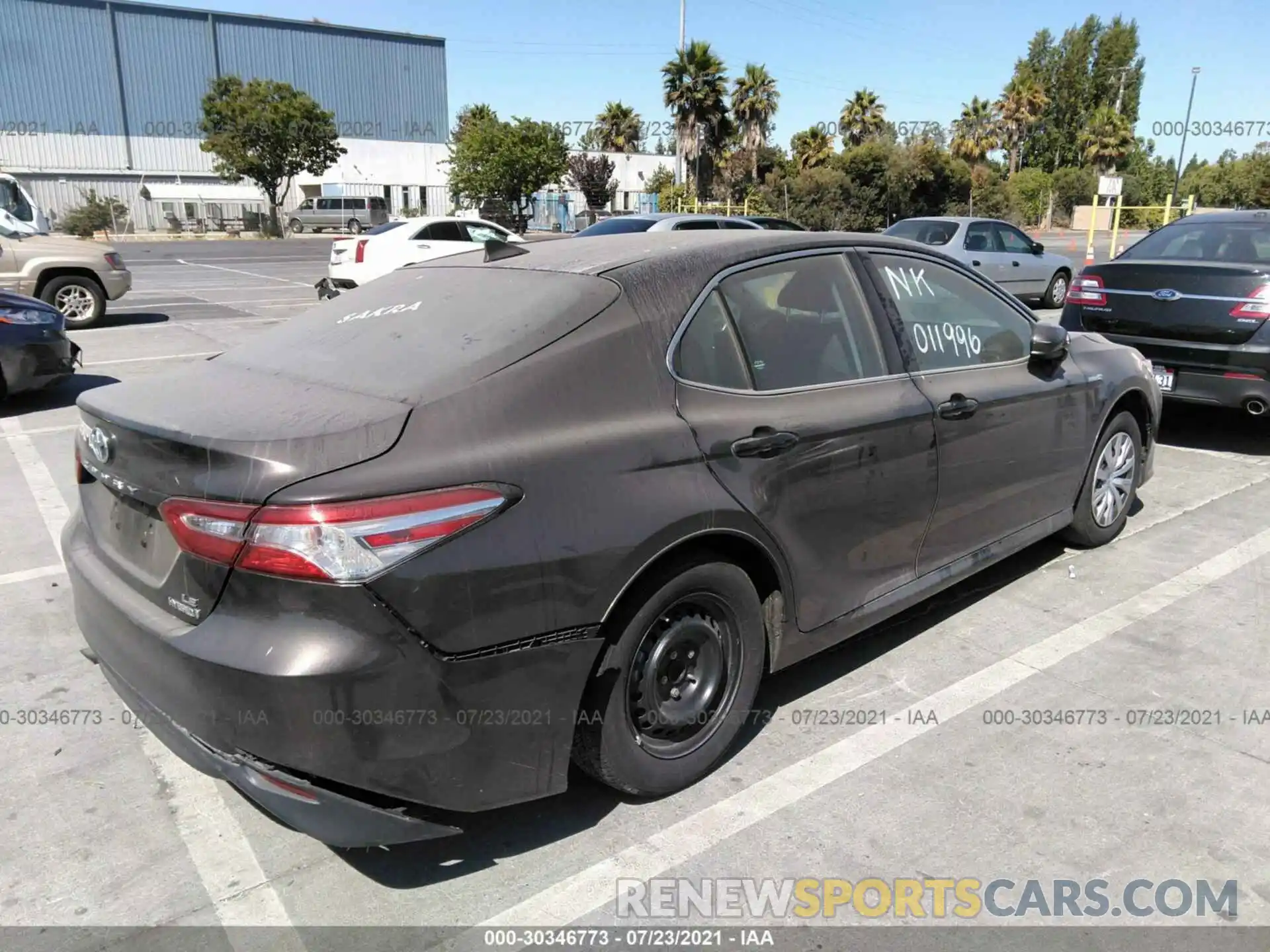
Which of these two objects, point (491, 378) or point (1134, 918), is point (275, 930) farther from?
point (1134, 918)

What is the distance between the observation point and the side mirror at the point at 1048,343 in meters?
4.24

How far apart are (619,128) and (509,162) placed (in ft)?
86.3

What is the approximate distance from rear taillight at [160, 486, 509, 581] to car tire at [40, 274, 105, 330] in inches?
494

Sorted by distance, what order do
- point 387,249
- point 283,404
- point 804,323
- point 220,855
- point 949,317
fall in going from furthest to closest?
1. point 387,249
2. point 949,317
3. point 804,323
4. point 220,855
5. point 283,404

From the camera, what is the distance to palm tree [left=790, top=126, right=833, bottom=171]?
4497cm

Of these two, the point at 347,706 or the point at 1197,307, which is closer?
the point at 347,706

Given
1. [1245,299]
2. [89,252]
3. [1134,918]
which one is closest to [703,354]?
[1134,918]

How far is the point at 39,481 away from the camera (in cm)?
628

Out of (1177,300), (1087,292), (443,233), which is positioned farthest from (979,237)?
(443,233)

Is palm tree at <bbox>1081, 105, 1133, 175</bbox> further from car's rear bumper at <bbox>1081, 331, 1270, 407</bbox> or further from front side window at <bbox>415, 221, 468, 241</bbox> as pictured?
car's rear bumper at <bbox>1081, 331, 1270, 407</bbox>

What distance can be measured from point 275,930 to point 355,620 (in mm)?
918

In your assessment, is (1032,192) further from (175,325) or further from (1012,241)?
(175,325)

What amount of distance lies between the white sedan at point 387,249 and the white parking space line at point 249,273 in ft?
15.5

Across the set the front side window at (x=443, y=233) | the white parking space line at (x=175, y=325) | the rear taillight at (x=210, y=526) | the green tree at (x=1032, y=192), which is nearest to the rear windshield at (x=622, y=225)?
the front side window at (x=443, y=233)
